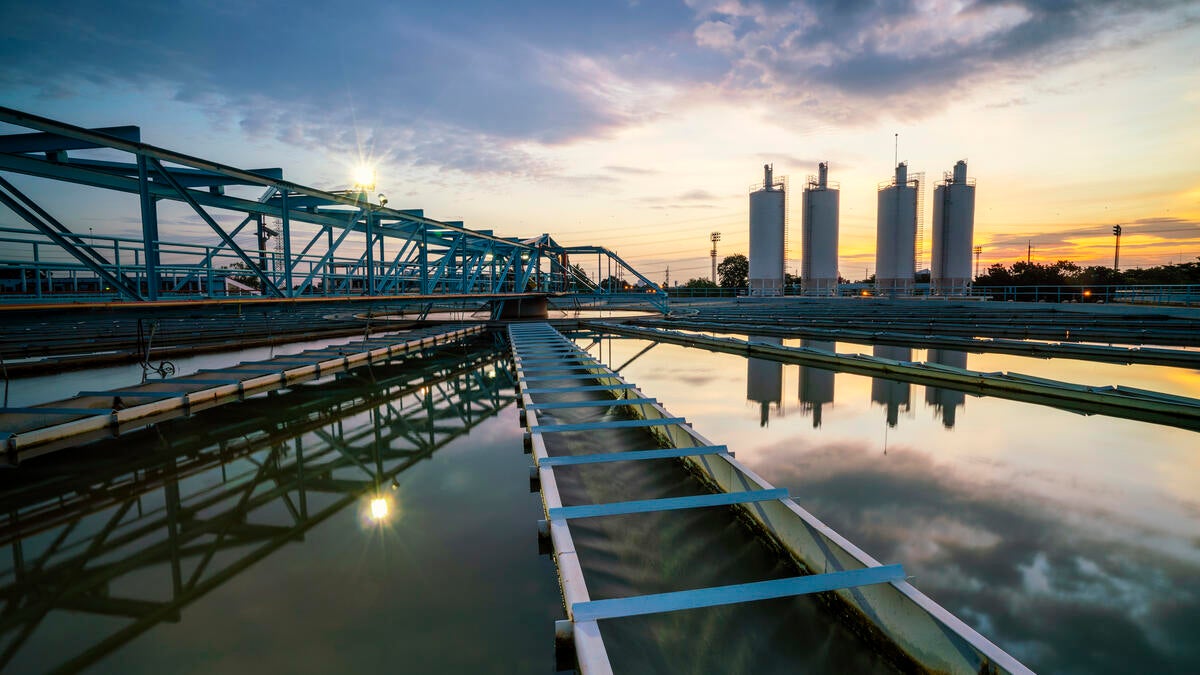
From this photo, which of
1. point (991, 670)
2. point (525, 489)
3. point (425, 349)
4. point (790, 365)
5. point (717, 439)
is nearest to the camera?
point (991, 670)

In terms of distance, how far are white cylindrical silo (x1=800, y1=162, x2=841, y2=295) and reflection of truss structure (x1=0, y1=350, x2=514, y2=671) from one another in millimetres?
42025

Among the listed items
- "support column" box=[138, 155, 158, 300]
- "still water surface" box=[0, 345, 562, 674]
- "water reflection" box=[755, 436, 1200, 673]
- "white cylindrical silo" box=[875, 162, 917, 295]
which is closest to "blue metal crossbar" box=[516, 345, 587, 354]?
"still water surface" box=[0, 345, 562, 674]

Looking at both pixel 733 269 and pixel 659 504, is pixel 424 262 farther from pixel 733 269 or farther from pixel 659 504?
pixel 733 269

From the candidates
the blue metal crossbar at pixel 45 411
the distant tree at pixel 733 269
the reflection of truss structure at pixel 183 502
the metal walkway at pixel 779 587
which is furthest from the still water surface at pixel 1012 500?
the distant tree at pixel 733 269

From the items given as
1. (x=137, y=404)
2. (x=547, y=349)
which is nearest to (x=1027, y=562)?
(x=137, y=404)

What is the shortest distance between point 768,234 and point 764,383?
37170 millimetres

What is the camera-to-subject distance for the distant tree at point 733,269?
82.4 m

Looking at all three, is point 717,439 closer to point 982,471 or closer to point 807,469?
point 807,469

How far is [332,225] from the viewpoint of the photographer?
13.6 metres

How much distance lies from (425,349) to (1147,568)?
1572 centimetres

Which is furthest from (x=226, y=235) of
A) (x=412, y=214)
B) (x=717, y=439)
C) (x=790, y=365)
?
(x=790, y=365)

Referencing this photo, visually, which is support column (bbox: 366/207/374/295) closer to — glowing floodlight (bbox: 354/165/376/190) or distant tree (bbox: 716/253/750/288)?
glowing floodlight (bbox: 354/165/376/190)

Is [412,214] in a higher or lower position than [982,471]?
higher

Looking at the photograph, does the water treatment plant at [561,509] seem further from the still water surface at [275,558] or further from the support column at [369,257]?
the support column at [369,257]
